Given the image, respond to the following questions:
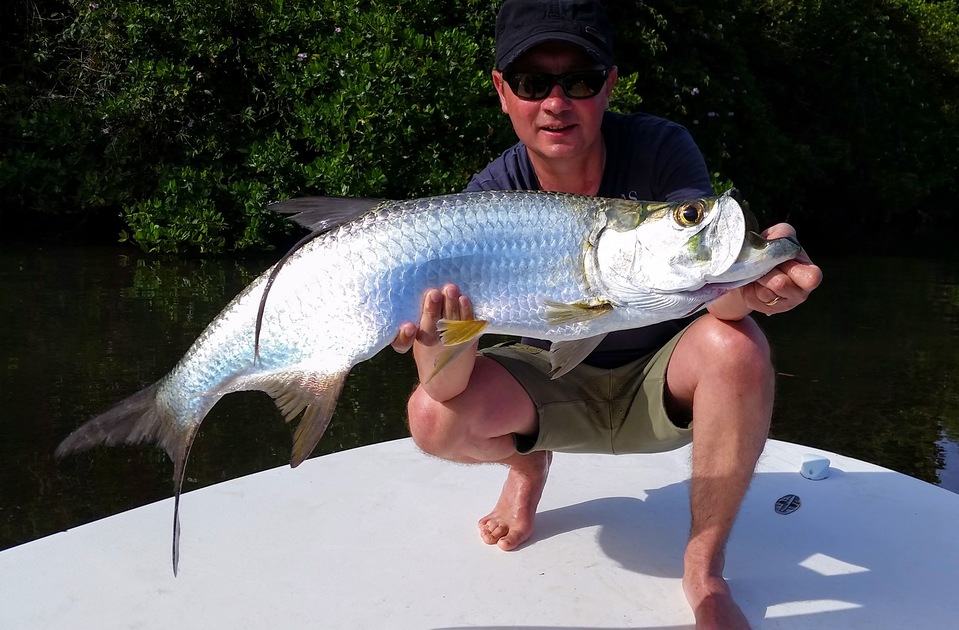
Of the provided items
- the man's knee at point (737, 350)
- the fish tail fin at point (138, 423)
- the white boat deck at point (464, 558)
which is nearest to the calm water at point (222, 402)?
the white boat deck at point (464, 558)

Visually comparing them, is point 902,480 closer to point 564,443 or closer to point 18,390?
point 564,443

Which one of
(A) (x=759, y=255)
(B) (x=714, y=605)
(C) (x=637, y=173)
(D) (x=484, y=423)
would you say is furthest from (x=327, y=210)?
(B) (x=714, y=605)

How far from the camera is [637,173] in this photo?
289cm

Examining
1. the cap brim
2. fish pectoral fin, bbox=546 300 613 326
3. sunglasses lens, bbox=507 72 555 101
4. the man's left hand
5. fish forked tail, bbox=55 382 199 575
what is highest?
the cap brim

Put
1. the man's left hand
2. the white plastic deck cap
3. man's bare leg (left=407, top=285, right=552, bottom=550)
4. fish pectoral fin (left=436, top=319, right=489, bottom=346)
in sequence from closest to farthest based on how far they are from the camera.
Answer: the man's left hand < fish pectoral fin (left=436, top=319, right=489, bottom=346) < man's bare leg (left=407, top=285, right=552, bottom=550) < the white plastic deck cap

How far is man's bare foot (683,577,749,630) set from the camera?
217cm

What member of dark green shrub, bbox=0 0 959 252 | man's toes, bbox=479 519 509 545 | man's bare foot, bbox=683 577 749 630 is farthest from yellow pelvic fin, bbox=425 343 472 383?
dark green shrub, bbox=0 0 959 252

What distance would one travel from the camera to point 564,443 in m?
2.79

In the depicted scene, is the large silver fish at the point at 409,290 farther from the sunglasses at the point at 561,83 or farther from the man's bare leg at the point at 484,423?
→ the sunglasses at the point at 561,83

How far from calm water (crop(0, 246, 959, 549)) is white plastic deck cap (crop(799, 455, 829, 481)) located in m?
2.18

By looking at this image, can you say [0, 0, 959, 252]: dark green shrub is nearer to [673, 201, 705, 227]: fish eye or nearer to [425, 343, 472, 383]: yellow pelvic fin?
[425, 343, 472, 383]: yellow pelvic fin

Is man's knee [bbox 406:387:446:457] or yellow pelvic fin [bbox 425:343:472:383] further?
man's knee [bbox 406:387:446:457]

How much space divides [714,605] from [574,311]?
2.84ft

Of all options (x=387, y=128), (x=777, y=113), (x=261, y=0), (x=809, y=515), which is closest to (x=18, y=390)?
(x=809, y=515)
